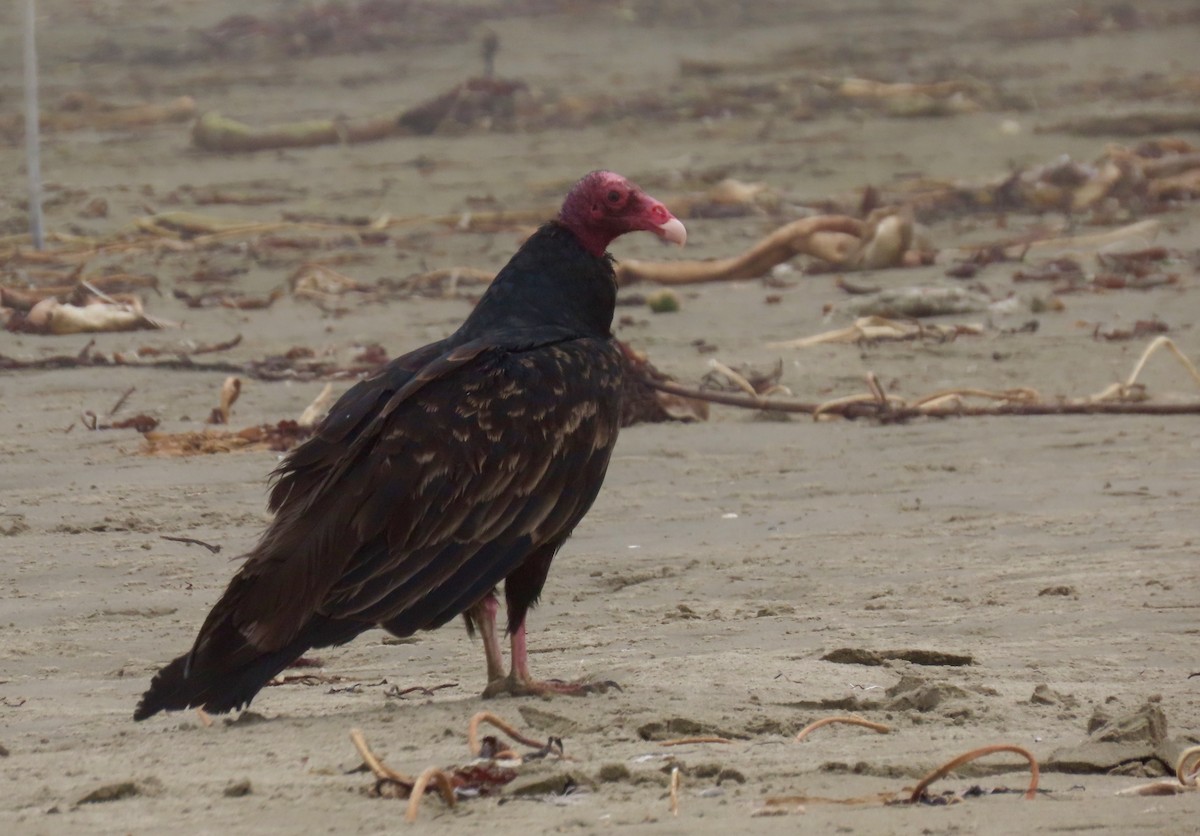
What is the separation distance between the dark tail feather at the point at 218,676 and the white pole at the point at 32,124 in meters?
6.65

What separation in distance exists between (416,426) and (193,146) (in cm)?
1196

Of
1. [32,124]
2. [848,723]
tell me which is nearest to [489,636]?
[848,723]

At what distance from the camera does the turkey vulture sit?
11.4ft

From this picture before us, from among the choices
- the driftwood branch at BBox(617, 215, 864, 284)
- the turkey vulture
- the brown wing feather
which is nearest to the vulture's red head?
the turkey vulture

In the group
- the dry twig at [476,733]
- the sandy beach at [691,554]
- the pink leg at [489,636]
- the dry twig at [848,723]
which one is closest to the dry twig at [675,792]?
the sandy beach at [691,554]

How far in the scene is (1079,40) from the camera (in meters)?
21.0

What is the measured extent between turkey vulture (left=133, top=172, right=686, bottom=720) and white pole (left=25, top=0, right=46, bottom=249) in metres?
6.14

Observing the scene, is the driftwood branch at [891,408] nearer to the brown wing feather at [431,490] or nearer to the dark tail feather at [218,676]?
the brown wing feather at [431,490]

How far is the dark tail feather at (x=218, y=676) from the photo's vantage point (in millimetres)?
3408

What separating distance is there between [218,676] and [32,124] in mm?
7156

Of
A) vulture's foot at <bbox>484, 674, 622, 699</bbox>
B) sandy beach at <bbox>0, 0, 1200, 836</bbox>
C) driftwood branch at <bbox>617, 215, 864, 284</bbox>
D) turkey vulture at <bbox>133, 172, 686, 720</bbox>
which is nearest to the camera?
sandy beach at <bbox>0, 0, 1200, 836</bbox>

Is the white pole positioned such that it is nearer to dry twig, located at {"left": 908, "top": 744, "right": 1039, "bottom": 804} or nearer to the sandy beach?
the sandy beach

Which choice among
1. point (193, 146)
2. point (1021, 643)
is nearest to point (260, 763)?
point (1021, 643)

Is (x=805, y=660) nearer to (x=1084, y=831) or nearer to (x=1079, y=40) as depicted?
(x=1084, y=831)
